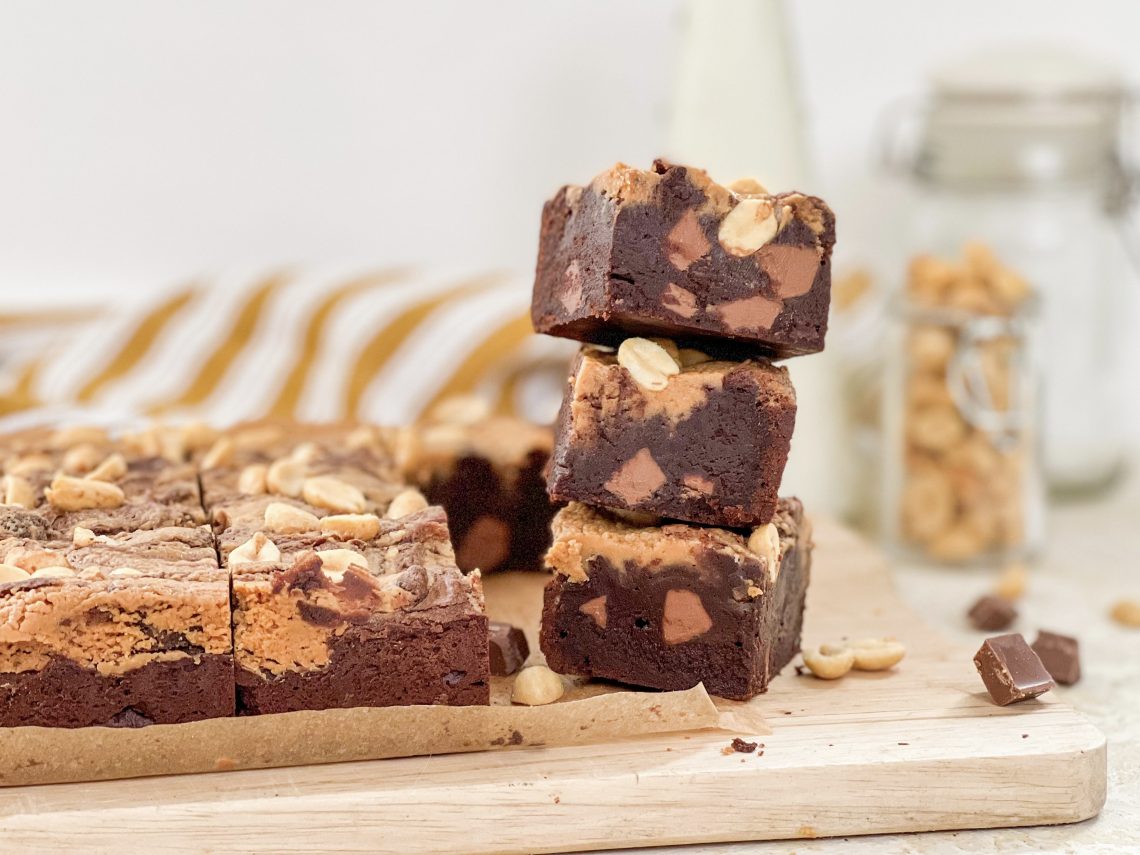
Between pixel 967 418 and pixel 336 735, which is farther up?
pixel 967 418

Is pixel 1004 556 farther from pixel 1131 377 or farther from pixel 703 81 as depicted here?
pixel 1131 377

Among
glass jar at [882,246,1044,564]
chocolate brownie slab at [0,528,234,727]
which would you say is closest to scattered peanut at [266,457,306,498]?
chocolate brownie slab at [0,528,234,727]

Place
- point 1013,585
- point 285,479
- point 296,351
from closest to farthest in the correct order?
point 285,479 → point 1013,585 → point 296,351

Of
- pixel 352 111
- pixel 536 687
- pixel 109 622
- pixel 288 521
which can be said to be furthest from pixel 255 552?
pixel 352 111

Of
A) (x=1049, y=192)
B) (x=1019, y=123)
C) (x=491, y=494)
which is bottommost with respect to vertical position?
(x=491, y=494)

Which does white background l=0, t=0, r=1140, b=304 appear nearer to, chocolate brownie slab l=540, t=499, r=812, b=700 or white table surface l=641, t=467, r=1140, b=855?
white table surface l=641, t=467, r=1140, b=855

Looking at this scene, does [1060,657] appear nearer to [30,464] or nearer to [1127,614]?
[1127,614]

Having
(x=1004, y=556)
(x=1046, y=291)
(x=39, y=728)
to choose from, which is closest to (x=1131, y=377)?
(x=1046, y=291)
